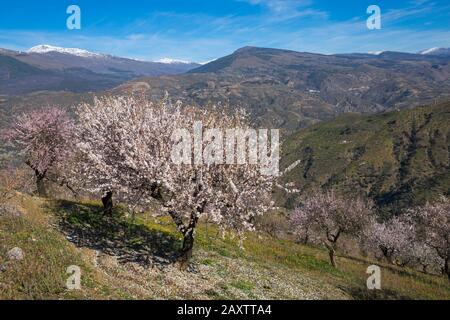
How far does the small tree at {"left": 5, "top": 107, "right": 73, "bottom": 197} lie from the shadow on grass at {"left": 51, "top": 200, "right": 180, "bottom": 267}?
8217 mm

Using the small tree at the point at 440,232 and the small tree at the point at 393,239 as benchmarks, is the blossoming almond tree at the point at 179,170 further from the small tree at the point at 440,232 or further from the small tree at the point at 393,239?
the small tree at the point at 393,239

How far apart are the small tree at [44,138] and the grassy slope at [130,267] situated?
820 cm

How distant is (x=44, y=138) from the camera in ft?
142

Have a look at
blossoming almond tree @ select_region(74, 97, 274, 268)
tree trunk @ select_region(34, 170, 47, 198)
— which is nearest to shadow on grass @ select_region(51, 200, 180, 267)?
blossoming almond tree @ select_region(74, 97, 274, 268)

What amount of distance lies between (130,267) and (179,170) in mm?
6552

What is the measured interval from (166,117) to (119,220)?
45.7 ft

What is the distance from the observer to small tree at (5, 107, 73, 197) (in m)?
42.7

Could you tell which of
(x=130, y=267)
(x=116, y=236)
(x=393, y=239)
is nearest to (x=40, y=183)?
(x=116, y=236)

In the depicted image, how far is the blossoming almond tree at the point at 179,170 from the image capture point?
23.8 metres

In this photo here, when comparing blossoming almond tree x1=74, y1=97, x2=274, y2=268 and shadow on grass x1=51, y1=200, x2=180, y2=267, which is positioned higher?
blossoming almond tree x1=74, y1=97, x2=274, y2=268

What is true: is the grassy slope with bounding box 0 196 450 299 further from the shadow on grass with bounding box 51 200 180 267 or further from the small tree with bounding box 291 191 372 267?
the small tree with bounding box 291 191 372 267

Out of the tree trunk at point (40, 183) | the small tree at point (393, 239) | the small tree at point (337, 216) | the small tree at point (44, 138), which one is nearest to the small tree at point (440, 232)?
the small tree at point (337, 216)
